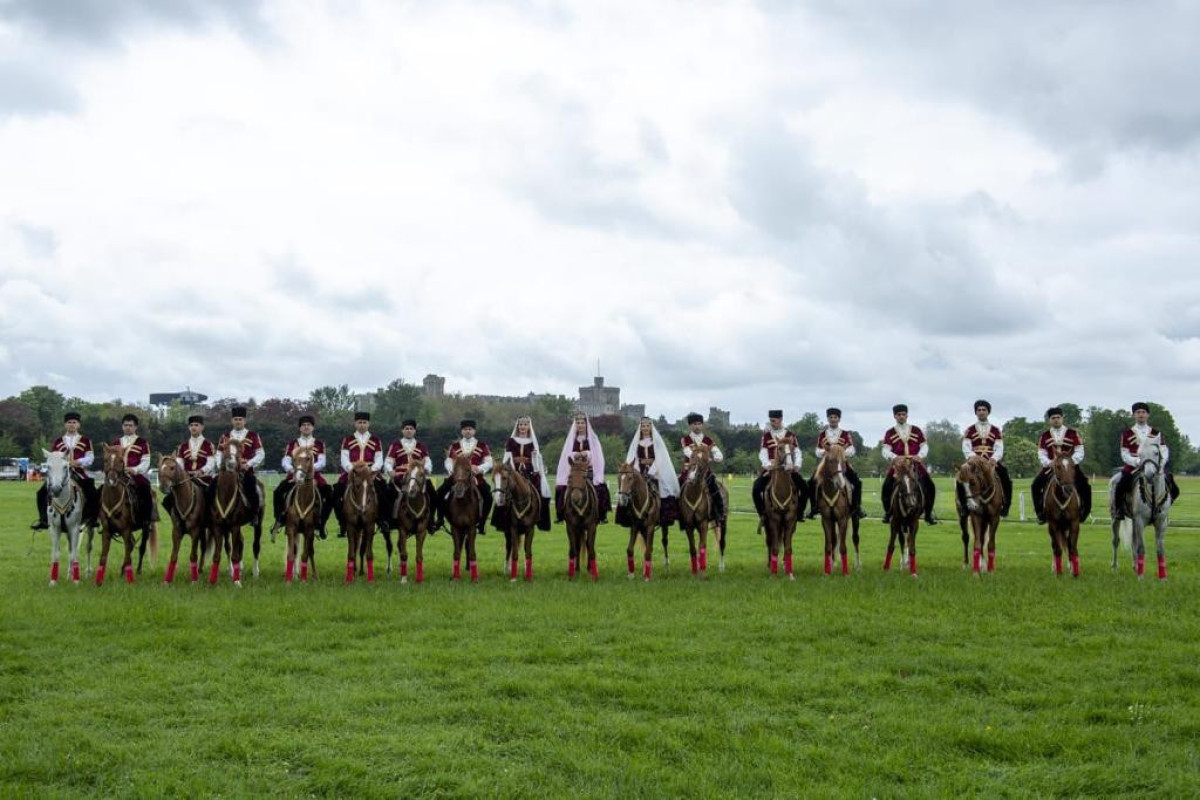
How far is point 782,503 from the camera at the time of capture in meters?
16.7

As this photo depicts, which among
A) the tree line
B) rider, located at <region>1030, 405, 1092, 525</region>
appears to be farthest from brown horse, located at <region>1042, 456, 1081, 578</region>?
the tree line

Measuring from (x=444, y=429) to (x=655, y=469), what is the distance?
8945 centimetres

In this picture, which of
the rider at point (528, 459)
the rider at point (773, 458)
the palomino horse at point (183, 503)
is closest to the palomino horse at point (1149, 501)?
the rider at point (773, 458)

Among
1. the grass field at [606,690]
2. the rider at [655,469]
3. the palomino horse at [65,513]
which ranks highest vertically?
the rider at [655,469]

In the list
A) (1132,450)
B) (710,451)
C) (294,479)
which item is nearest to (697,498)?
(710,451)

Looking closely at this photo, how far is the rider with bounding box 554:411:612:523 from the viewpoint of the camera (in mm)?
17188

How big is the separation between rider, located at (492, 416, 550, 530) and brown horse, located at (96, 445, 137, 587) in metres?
6.13

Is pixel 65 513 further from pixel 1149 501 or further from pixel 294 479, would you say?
pixel 1149 501

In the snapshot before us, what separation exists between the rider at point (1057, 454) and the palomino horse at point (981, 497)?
0.62 meters

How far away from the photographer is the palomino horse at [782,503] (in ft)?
54.6

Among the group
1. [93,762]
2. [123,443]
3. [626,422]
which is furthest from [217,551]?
[626,422]

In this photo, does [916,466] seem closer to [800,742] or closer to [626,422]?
Answer: [800,742]

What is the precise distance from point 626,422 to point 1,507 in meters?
110

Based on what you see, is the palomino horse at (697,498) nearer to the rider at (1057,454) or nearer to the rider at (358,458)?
the rider at (358,458)
